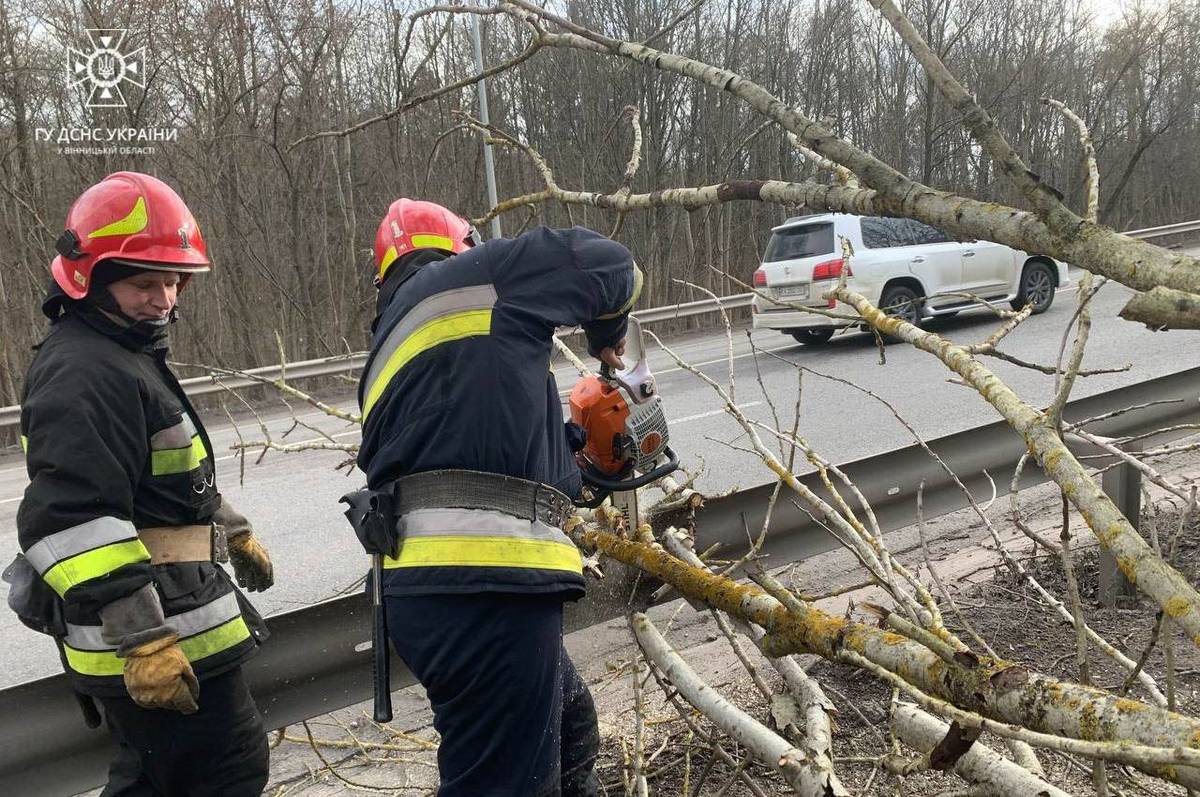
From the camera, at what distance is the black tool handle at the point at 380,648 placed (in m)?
2.26

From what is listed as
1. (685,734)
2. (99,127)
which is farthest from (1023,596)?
(99,127)

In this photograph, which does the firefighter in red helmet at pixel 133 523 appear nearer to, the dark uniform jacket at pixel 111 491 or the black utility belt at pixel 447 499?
the dark uniform jacket at pixel 111 491

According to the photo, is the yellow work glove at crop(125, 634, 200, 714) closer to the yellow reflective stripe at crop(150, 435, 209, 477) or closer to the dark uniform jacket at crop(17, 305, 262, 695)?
the dark uniform jacket at crop(17, 305, 262, 695)

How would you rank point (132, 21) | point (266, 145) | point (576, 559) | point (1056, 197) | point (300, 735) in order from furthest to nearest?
point (266, 145)
point (132, 21)
point (300, 735)
point (576, 559)
point (1056, 197)

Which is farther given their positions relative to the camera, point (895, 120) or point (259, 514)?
point (895, 120)

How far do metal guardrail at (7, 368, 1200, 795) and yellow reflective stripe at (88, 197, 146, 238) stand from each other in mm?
1061

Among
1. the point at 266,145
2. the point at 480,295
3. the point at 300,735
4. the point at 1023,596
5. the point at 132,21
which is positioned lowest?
the point at 300,735

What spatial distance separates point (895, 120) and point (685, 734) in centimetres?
2204

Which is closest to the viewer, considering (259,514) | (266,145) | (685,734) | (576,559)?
(576,559)

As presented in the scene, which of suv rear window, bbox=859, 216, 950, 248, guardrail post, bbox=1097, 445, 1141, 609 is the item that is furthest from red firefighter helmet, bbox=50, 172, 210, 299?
suv rear window, bbox=859, 216, 950, 248

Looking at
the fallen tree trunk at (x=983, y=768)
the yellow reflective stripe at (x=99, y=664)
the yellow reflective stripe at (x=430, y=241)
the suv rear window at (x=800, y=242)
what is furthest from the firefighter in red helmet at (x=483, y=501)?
the suv rear window at (x=800, y=242)

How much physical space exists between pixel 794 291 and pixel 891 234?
4.89 ft

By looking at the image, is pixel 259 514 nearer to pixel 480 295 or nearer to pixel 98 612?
pixel 98 612

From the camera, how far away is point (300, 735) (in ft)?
11.5
